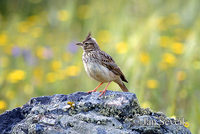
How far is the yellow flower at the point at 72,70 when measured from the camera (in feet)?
24.9

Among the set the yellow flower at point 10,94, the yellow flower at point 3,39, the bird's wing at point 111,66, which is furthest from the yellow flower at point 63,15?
the bird's wing at point 111,66

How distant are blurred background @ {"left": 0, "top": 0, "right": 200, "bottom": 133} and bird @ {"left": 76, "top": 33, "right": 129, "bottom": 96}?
0.49 feet

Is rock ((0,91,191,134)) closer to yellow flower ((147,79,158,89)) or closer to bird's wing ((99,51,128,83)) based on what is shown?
bird's wing ((99,51,128,83))

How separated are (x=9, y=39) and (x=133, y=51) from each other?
364 centimetres

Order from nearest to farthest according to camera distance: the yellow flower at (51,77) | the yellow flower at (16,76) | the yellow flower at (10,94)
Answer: the yellow flower at (10,94) < the yellow flower at (16,76) < the yellow flower at (51,77)

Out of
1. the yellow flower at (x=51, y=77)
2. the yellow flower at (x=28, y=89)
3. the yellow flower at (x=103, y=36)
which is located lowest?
the yellow flower at (x=28, y=89)

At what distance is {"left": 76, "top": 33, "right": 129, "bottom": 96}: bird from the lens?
5.09m

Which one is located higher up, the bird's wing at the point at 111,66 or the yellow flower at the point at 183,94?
the yellow flower at the point at 183,94

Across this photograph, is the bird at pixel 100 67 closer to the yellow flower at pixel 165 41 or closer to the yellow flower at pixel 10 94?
the yellow flower at pixel 10 94

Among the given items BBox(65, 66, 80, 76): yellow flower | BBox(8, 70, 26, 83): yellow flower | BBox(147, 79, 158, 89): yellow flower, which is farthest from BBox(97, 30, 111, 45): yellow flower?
BBox(147, 79, 158, 89): yellow flower

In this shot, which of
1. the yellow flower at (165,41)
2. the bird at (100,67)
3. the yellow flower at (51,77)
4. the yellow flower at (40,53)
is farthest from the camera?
the yellow flower at (165,41)

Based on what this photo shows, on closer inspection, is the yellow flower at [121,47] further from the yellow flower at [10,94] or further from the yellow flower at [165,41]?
the yellow flower at [10,94]

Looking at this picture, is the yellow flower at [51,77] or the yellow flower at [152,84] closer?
the yellow flower at [152,84]

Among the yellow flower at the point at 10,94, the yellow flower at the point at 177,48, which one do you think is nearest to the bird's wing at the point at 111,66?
the yellow flower at the point at 10,94
